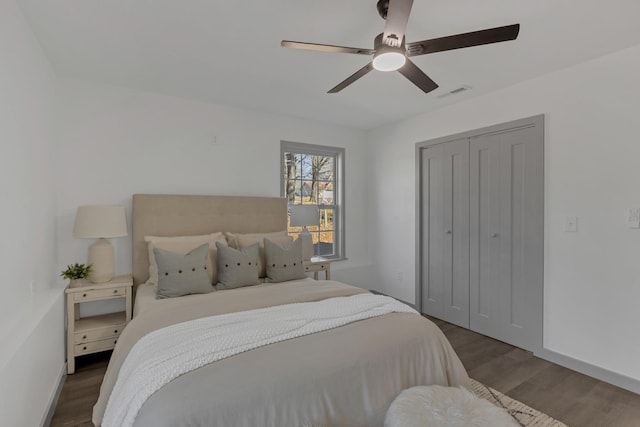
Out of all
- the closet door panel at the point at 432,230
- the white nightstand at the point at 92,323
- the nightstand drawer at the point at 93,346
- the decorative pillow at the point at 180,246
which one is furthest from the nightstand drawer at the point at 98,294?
the closet door panel at the point at 432,230

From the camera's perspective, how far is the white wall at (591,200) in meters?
2.32

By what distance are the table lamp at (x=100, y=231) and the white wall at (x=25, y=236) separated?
23cm

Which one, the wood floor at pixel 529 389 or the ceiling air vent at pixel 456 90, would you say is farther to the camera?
the ceiling air vent at pixel 456 90

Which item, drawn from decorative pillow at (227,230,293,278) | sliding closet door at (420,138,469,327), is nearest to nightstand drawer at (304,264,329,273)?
decorative pillow at (227,230,293,278)

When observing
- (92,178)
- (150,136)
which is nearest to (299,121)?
(150,136)

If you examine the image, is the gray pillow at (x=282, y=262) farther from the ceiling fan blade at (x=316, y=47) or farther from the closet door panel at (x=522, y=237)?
the closet door panel at (x=522, y=237)

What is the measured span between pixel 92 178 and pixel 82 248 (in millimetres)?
651

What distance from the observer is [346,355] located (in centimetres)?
151

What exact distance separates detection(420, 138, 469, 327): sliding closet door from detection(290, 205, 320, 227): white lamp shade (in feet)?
4.56

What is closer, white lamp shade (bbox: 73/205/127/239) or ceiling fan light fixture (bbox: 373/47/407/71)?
ceiling fan light fixture (bbox: 373/47/407/71)

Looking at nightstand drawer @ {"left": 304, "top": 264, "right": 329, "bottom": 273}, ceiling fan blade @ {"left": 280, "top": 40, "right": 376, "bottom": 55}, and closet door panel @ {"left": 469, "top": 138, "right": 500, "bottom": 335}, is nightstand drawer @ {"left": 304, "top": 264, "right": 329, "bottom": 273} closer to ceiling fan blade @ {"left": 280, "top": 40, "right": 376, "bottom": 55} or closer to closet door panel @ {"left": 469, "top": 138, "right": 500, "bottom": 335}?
closet door panel @ {"left": 469, "top": 138, "right": 500, "bottom": 335}

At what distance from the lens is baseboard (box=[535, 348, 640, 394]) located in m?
2.29

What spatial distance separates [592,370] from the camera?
248 centimetres

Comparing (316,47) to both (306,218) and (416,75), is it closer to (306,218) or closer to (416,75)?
(416,75)
